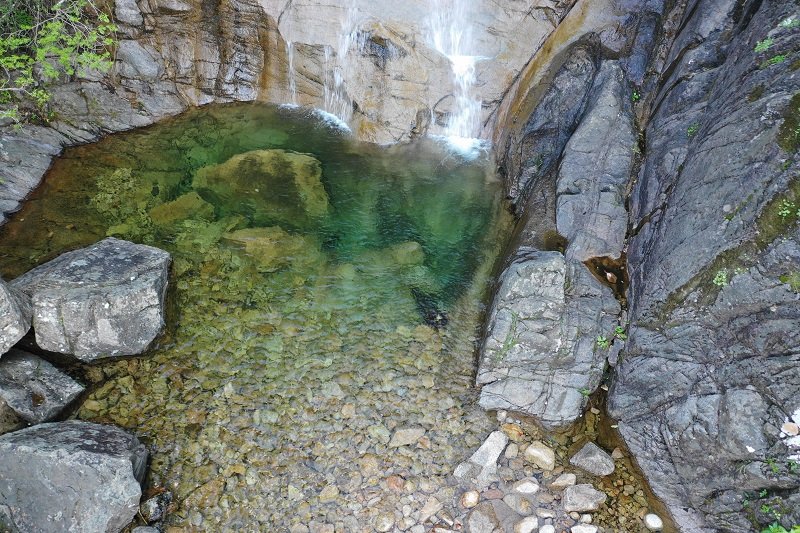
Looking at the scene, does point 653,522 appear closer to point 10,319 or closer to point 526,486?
point 526,486

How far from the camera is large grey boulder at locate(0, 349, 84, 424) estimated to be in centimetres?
691

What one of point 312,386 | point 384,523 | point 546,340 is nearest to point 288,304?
point 312,386

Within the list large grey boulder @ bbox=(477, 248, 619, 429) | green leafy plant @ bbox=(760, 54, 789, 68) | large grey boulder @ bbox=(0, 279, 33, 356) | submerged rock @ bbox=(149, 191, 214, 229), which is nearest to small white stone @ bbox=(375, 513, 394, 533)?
large grey boulder @ bbox=(477, 248, 619, 429)

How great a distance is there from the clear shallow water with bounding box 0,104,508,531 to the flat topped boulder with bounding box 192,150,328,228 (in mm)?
46

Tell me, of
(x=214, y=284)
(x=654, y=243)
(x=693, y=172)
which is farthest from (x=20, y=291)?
(x=693, y=172)

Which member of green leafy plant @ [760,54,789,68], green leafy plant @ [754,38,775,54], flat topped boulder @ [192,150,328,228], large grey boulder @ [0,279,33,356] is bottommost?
large grey boulder @ [0,279,33,356]

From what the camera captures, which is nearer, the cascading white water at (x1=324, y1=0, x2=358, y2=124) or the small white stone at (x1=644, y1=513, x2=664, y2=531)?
the small white stone at (x1=644, y1=513, x2=664, y2=531)

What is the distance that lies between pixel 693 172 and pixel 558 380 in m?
3.73

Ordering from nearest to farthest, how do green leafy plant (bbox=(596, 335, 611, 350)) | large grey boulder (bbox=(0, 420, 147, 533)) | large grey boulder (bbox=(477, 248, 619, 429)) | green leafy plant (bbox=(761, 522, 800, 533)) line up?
1. green leafy plant (bbox=(761, 522, 800, 533))
2. large grey boulder (bbox=(0, 420, 147, 533))
3. large grey boulder (bbox=(477, 248, 619, 429))
4. green leafy plant (bbox=(596, 335, 611, 350))

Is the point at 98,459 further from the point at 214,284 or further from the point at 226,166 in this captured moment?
the point at 226,166

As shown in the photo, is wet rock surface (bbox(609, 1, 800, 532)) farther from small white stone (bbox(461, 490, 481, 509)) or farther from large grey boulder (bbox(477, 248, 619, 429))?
small white stone (bbox(461, 490, 481, 509))

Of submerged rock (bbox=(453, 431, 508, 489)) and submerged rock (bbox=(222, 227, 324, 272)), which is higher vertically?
submerged rock (bbox=(222, 227, 324, 272))

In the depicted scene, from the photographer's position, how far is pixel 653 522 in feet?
21.2

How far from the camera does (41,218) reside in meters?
10.4
